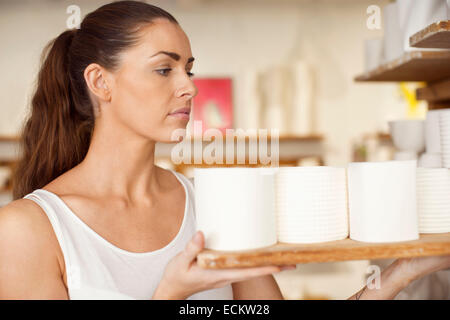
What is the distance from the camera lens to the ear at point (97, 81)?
953 millimetres

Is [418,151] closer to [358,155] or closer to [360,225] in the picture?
[360,225]

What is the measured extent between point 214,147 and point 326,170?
7.79ft

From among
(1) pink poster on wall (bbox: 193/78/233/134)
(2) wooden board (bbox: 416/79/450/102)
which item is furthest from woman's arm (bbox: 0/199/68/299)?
(1) pink poster on wall (bbox: 193/78/233/134)

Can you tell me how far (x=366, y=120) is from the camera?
3068 millimetres

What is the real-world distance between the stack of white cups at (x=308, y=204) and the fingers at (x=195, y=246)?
0.14 meters

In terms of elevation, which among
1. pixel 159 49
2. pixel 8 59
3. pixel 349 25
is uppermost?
pixel 349 25

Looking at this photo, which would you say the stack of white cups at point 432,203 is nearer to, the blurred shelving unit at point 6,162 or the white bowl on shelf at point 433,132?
the white bowl on shelf at point 433,132

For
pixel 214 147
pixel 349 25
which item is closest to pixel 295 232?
pixel 214 147

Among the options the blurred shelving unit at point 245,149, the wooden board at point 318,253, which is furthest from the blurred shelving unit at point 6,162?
the wooden board at point 318,253

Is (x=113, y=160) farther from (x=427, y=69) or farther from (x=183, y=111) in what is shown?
(x=427, y=69)

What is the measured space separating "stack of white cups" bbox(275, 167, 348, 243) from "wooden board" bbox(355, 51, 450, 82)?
594 millimetres

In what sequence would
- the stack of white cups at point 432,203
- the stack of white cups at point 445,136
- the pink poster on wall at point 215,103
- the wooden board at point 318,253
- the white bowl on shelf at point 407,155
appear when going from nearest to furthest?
1. the wooden board at point 318,253
2. the stack of white cups at point 432,203
3. the stack of white cups at point 445,136
4. the white bowl on shelf at point 407,155
5. the pink poster on wall at point 215,103

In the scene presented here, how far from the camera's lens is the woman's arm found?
76 centimetres

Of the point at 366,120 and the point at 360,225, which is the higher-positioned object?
the point at 366,120
